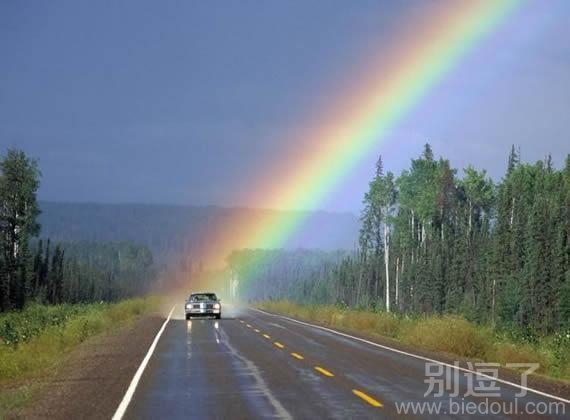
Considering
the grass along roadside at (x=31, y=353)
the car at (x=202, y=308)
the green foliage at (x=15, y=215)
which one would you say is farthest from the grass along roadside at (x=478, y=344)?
the green foliage at (x=15, y=215)

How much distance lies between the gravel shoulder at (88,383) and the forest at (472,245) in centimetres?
4479

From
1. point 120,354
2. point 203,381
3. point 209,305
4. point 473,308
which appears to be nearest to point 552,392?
point 203,381

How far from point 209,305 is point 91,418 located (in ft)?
135

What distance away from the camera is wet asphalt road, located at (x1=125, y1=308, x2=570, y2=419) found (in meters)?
12.8

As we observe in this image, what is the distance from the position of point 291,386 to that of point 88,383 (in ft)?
14.5

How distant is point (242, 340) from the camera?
102ft

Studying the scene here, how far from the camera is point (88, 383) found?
1684 centimetres

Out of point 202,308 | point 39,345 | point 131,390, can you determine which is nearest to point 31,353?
point 39,345

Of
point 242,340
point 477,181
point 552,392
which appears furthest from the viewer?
point 477,181

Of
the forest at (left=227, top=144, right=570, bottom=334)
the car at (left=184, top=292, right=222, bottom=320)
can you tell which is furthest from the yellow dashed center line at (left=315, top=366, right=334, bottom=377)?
the forest at (left=227, top=144, right=570, bottom=334)

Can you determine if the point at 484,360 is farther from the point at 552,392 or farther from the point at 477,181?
the point at 477,181

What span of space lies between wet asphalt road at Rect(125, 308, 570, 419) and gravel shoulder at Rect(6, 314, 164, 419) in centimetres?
54

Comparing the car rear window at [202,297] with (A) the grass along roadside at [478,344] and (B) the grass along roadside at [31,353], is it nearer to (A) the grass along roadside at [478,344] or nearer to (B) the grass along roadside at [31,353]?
(B) the grass along roadside at [31,353]

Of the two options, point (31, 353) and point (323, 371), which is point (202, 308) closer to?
point (31, 353)
